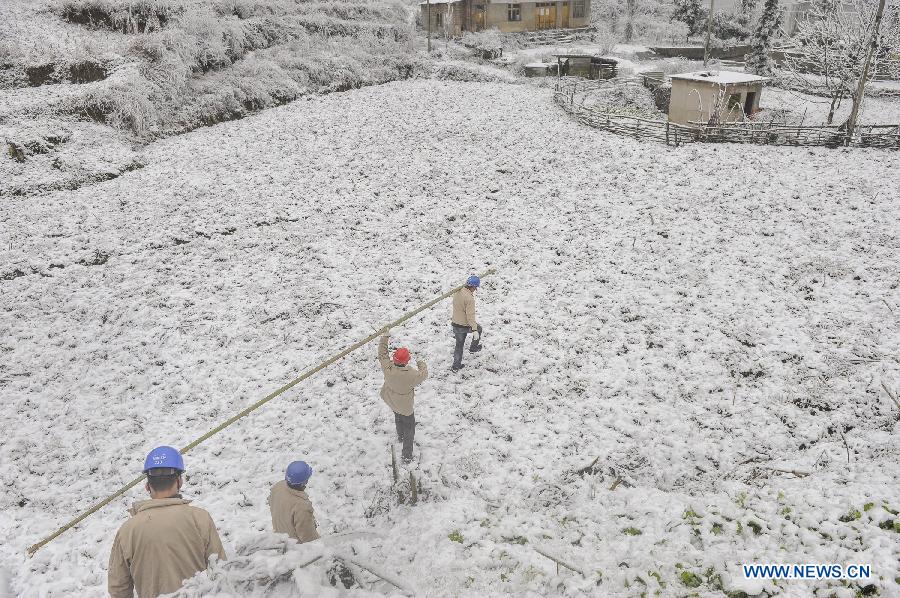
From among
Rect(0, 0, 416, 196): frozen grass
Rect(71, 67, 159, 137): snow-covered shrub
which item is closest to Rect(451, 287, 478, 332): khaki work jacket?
Rect(0, 0, 416, 196): frozen grass

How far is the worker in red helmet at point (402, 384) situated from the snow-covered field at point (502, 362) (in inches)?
24.1

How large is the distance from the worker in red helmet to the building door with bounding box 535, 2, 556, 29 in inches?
2315

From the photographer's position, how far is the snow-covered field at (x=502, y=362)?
19.9 ft

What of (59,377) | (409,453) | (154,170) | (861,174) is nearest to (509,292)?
(409,453)

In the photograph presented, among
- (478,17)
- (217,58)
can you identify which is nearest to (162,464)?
(217,58)

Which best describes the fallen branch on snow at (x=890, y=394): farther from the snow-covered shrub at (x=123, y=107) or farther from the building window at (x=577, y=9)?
the building window at (x=577, y=9)

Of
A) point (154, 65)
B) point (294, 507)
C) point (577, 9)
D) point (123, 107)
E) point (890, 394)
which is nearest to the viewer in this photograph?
point (294, 507)

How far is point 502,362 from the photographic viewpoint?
985 cm

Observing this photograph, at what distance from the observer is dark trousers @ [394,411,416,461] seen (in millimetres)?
7438

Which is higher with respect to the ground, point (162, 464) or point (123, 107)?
point (123, 107)

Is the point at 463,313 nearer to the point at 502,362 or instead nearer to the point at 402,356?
the point at 502,362

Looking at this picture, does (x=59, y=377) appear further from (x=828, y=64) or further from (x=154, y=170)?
(x=828, y=64)

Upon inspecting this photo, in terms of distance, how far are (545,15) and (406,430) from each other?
2357 inches

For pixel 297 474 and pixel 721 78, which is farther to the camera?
pixel 721 78
